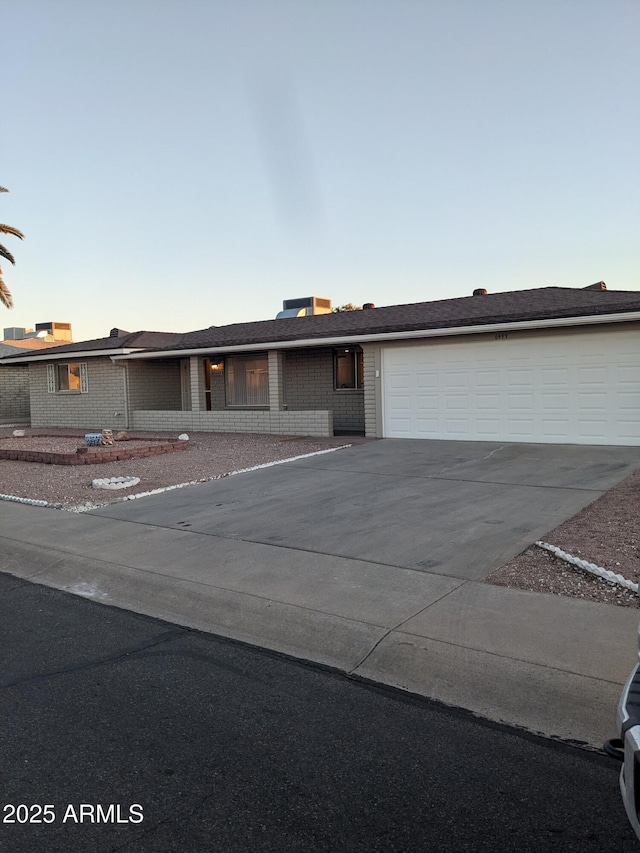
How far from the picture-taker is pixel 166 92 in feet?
58.1

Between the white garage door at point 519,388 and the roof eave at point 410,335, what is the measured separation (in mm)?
426

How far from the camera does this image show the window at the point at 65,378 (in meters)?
27.2

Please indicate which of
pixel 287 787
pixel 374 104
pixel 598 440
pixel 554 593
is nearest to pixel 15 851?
pixel 287 787

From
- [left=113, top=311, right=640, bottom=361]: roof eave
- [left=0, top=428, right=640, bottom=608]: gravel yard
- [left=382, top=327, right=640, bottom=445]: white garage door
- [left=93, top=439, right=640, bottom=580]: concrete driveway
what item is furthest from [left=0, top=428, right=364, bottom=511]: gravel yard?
[left=113, top=311, right=640, bottom=361]: roof eave

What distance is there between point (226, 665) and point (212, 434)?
1702cm

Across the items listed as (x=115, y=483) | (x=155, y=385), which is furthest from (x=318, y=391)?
(x=115, y=483)

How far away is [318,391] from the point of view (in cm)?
2311

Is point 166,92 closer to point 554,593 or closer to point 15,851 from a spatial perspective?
point 554,593

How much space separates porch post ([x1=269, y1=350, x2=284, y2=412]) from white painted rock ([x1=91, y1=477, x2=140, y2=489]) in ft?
28.7

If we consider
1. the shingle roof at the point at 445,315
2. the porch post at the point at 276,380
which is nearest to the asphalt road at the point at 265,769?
the shingle roof at the point at 445,315

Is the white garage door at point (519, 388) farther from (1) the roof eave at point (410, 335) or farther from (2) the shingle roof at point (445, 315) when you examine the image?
(2) the shingle roof at point (445, 315)

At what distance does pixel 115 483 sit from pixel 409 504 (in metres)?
5.41

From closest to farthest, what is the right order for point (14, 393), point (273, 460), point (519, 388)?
point (273, 460) → point (519, 388) → point (14, 393)

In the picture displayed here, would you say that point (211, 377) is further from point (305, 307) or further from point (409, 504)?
point (409, 504)
